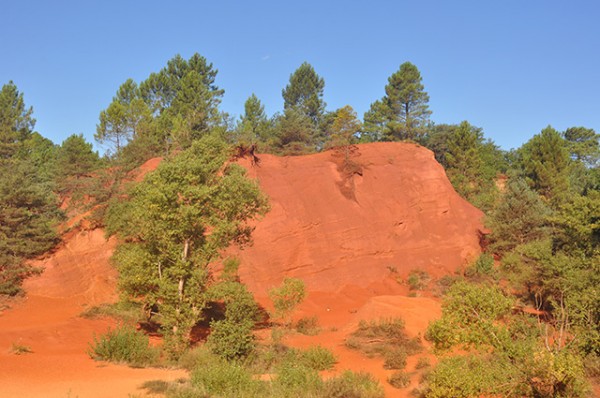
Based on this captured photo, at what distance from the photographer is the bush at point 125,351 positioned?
14.4 m

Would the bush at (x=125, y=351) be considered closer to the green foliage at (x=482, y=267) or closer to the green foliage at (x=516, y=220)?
the green foliage at (x=482, y=267)

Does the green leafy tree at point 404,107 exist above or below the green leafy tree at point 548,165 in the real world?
above

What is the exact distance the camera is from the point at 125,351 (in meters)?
14.5

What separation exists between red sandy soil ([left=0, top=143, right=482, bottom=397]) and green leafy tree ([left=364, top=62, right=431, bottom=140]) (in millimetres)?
10292

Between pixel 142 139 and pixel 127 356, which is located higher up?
pixel 142 139

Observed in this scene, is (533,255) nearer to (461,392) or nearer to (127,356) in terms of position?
(461,392)

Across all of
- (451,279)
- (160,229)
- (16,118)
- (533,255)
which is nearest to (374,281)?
(451,279)

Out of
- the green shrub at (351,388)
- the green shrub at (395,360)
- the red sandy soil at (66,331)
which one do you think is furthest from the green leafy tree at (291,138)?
the green shrub at (351,388)

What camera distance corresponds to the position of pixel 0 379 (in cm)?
1141

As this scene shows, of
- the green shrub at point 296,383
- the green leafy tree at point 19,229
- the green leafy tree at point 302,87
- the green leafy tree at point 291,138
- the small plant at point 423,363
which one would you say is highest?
the green leafy tree at point 302,87

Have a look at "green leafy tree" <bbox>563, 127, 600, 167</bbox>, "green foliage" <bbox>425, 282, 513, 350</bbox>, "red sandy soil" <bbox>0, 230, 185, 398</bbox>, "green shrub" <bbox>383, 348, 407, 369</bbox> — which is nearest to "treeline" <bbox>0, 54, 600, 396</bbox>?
"green foliage" <bbox>425, 282, 513, 350</bbox>

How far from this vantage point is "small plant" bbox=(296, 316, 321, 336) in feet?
67.3

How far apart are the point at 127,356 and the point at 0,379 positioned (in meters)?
3.69

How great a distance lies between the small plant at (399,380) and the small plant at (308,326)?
717 centimetres
